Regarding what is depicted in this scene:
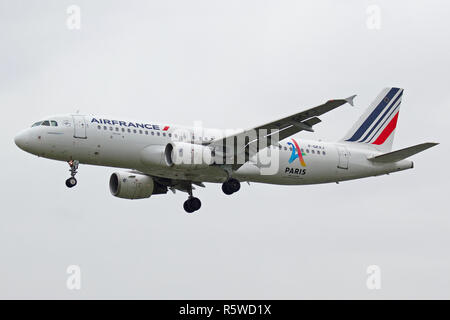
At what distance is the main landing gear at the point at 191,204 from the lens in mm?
54781

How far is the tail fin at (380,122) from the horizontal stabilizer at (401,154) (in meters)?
2.00

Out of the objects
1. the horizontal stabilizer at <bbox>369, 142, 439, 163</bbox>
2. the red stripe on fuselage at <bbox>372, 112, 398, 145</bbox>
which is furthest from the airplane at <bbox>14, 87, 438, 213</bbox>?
the red stripe on fuselage at <bbox>372, 112, 398, 145</bbox>

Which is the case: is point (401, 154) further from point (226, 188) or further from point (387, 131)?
point (226, 188)

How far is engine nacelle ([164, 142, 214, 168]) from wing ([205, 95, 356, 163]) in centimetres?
95

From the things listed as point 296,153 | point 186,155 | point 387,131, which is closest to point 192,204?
Answer: point 296,153

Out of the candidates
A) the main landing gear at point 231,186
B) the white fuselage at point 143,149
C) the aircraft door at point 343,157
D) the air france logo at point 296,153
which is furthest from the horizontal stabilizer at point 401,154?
the main landing gear at point 231,186

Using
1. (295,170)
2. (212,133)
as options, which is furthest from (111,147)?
(295,170)

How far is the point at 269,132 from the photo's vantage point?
48.4m

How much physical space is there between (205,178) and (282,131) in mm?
5423

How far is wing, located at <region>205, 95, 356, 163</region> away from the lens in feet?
150

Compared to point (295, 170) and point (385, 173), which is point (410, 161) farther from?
point (295, 170)

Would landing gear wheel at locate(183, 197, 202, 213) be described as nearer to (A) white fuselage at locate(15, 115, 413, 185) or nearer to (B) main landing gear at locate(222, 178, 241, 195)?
(A) white fuselage at locate(15, 115, 413, 185)

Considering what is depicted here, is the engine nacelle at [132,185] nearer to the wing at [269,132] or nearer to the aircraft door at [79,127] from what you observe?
the wing at [269,132]

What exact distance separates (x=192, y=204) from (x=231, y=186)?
4780 mm
